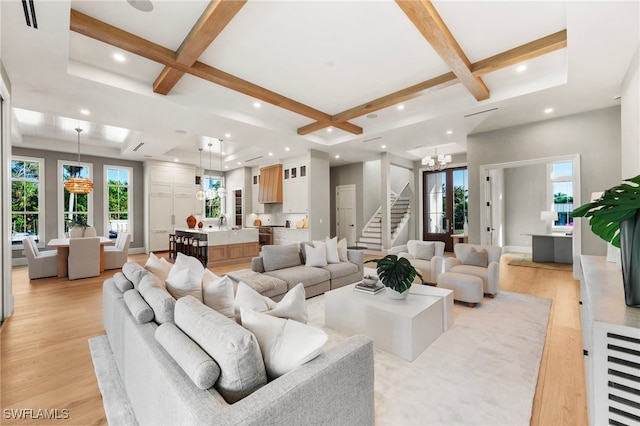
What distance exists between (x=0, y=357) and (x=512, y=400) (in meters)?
4.21

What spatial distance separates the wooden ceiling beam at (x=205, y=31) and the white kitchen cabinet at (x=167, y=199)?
6065mm

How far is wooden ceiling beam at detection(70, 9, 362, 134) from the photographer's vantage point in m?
2.68

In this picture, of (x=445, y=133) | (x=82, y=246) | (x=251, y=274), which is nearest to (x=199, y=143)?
(x=82, y=246)

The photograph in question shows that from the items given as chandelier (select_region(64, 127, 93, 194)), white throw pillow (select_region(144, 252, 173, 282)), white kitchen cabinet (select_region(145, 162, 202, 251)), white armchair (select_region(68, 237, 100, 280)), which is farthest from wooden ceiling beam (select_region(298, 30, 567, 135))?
white kitchen cabinet (select_region(145, 162, 202, 251))

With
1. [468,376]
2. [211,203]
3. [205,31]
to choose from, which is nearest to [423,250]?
[468,376]

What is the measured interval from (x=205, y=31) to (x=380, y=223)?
25.4 feet

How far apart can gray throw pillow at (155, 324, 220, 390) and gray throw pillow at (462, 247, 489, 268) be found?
423 cm

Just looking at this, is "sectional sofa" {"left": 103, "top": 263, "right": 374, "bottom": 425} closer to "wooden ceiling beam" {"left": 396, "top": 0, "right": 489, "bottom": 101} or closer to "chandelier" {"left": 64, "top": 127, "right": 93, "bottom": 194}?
"wooden ceiling beam" {"left": 396, "top": 0, "right": 489, "bottom": 101}

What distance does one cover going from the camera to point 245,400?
0.95 meters

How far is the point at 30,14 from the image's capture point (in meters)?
2.30

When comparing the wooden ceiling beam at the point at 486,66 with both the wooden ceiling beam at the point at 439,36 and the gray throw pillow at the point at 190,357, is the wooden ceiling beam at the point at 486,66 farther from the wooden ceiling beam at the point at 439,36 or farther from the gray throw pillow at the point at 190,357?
the gray throw pillow at the point at 190,357

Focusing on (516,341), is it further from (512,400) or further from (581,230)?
(581,230)

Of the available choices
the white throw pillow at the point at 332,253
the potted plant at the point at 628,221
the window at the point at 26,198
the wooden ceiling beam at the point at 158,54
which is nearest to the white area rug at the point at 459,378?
the potted plant at the point at 628,221

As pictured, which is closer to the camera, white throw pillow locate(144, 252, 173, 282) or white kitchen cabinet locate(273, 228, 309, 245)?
white throw pillow locate(144, 252, 173, 282)
